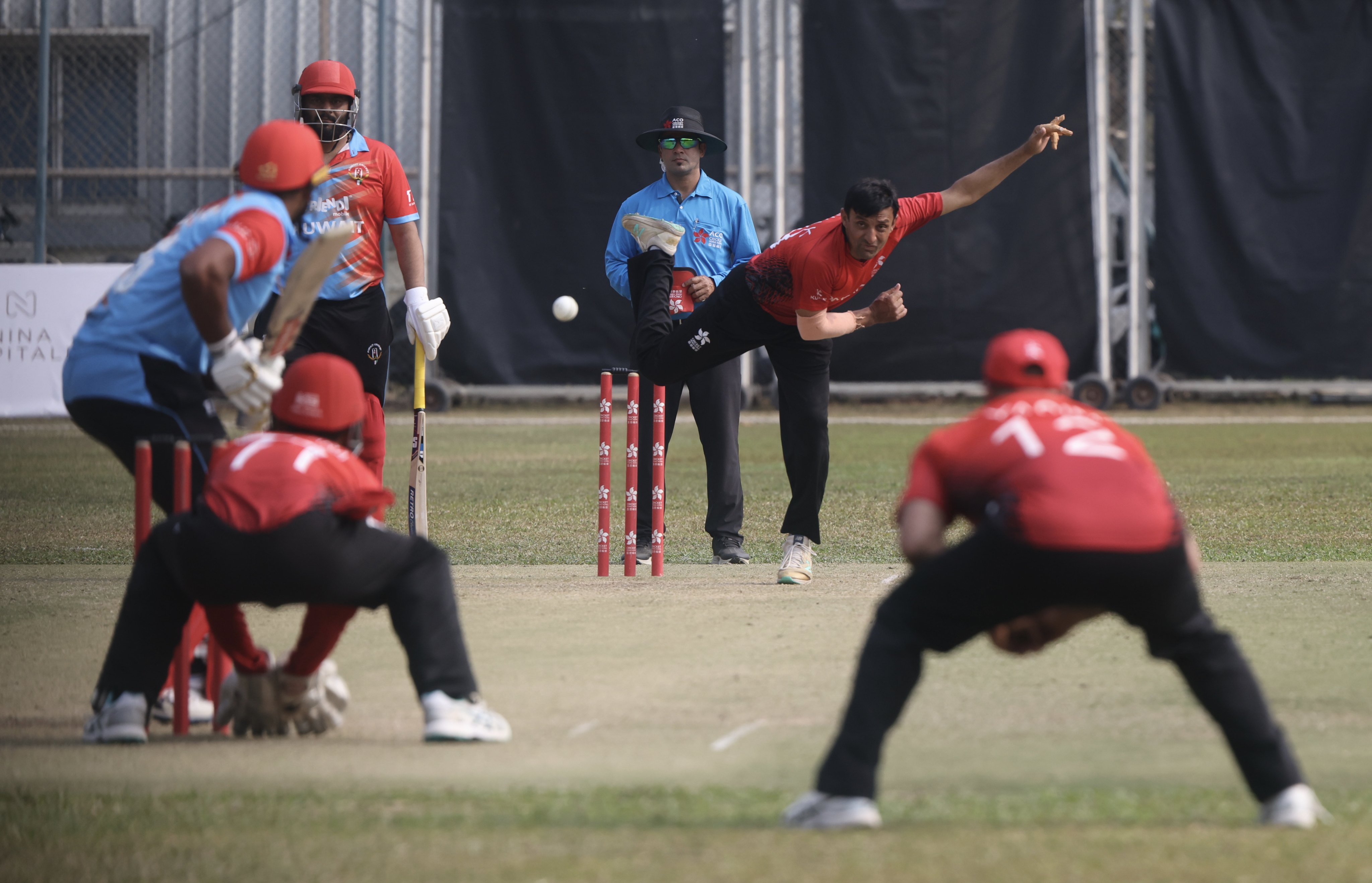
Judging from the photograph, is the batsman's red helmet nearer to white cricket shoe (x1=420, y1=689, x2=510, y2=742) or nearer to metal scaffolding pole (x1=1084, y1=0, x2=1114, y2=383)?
white cricket shoe (x1=420, y1=689, x2=510, y2=742)

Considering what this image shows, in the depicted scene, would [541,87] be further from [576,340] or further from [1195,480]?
[1195,480]

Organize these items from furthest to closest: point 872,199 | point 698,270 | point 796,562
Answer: point 698,270 → point 796,562 → point 872,199

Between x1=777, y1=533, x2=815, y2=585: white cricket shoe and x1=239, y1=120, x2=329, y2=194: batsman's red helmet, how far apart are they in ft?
9.46

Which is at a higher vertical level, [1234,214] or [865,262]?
[1234,214]

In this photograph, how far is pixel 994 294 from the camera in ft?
59.3

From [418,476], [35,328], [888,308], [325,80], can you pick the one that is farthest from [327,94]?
[35,328]

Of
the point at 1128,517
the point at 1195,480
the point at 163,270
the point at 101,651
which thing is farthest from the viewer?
the point at 1195,480

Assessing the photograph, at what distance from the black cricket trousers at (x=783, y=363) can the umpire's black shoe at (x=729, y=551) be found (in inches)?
23.9

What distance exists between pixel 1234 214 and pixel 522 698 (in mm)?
15798

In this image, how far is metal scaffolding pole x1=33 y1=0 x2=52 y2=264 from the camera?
16.4 m

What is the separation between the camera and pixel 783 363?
21.7 ft

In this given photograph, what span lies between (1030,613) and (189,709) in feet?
7.71

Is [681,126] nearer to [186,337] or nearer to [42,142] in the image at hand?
[186,337]

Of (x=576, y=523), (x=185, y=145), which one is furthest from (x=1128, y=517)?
(x=185, y=145)
